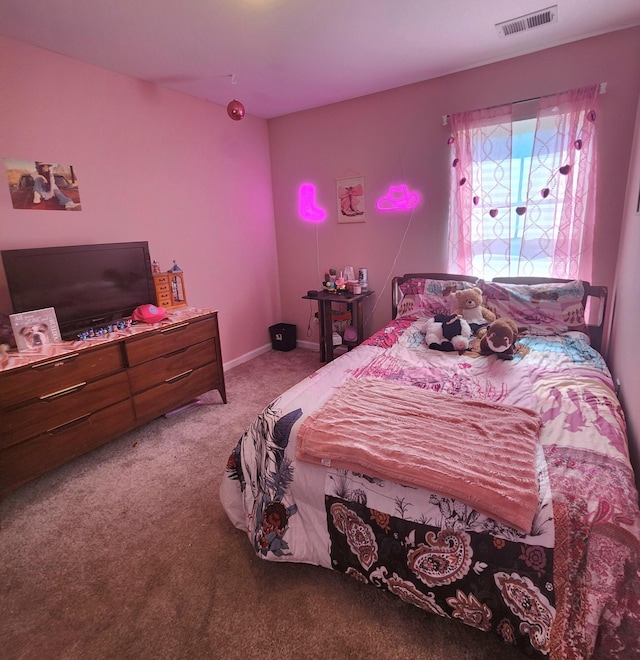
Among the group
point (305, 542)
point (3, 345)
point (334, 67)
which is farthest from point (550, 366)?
point (3, 345)

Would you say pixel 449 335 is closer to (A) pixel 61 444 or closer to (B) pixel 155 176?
(A) pixel 61 444

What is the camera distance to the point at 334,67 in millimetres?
2732

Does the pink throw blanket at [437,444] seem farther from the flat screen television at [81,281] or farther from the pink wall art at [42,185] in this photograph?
the pink wall art at [42,185]

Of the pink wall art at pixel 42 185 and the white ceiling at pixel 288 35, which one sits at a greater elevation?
the white ceiling at pixel 288 35

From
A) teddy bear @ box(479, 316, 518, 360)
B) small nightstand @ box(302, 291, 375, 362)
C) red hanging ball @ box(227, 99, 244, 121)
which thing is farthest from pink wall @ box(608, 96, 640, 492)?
red hanging ball @ box(227, 99, 244, 121)

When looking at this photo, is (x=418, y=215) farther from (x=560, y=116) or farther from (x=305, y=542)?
(x=305, y=542)

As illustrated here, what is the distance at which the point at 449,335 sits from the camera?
7.98 ft

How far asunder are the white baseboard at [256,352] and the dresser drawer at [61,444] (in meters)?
1.42

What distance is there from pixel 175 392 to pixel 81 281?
94 centimetres

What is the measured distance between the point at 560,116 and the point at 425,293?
1505 mm

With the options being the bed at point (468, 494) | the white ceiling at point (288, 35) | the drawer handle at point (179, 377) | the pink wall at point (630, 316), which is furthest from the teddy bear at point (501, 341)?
the drawer handle at point (179, 377)

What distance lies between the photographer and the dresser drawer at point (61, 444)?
1.90m

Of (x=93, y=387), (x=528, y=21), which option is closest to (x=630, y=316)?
(x=528, y=21)

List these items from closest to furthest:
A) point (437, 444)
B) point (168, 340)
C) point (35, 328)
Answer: point (437, 444), point (35, 328), point (168, 340)
